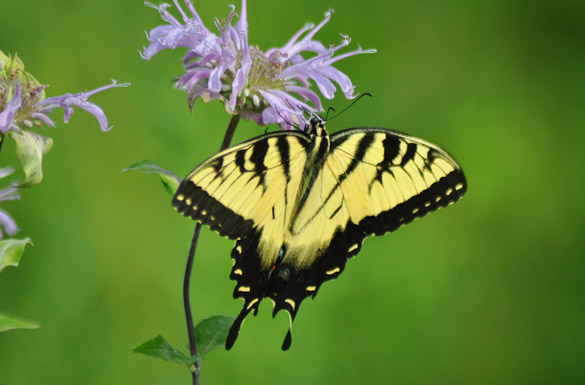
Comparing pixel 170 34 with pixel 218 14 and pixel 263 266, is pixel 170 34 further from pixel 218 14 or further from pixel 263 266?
pixel 218 14

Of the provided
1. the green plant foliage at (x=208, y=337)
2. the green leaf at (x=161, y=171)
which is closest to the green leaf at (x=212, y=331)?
the green plant foliage at (x=208, y=337)

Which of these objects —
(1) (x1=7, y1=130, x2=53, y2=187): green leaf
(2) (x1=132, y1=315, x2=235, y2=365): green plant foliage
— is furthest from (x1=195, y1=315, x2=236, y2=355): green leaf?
(1) (x1=7, y1=130, x2=53, y2=187): green leaf

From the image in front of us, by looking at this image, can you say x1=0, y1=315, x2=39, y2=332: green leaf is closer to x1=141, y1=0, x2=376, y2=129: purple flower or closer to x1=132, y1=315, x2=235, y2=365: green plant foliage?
x1=132, y1=315, x2=235, y2=365: green plant foliage

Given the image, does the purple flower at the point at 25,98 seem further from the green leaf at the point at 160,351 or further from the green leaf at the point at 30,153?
the green leaf at the point at 160,351

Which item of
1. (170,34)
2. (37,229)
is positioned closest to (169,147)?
(37,229)

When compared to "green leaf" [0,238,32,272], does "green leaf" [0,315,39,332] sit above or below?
below

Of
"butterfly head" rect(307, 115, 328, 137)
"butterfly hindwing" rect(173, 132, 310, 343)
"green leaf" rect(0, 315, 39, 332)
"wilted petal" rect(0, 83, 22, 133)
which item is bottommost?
"green leaf" rect(0, 315, 39, 332)
